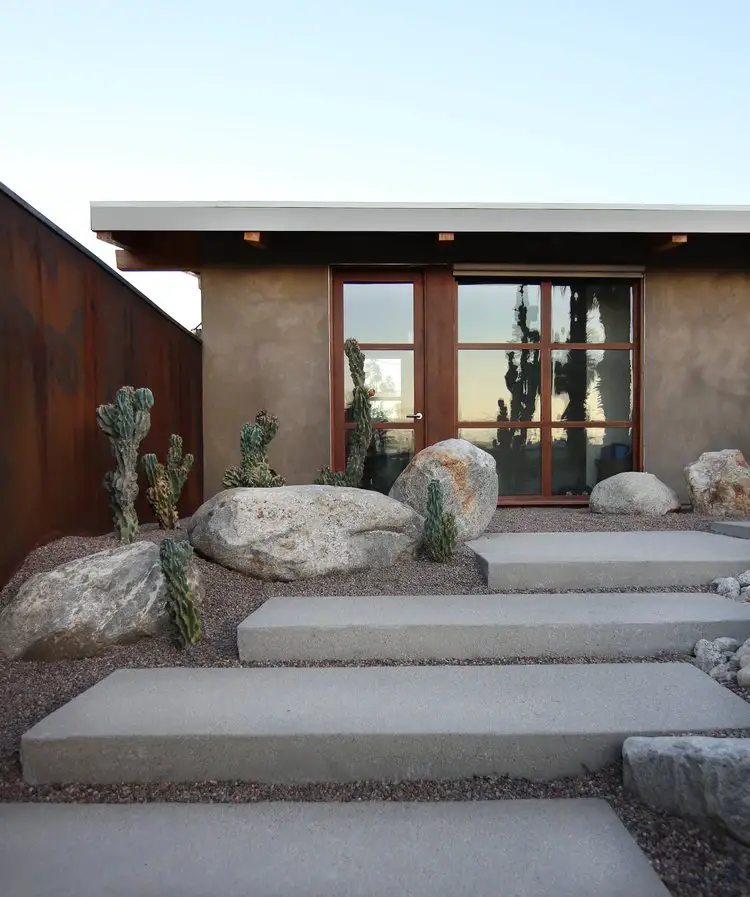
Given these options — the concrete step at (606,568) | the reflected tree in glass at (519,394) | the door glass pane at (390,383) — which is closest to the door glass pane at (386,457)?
the door glass pane at (390,383)

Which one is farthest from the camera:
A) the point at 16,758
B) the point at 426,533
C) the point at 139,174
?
the point at 139,174

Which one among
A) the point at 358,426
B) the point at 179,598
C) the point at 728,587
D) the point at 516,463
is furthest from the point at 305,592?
the point at 516,463

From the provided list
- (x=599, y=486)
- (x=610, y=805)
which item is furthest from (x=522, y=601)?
(x=599, y=486)

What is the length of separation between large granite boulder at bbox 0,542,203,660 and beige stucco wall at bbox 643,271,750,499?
577cm

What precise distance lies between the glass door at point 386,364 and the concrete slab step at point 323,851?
16.5ft

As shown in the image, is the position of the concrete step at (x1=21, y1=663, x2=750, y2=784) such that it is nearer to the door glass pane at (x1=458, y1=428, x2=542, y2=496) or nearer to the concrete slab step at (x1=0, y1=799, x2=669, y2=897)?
the concrete slab step at (x1=0, y1=799, x2=669, y2=897)

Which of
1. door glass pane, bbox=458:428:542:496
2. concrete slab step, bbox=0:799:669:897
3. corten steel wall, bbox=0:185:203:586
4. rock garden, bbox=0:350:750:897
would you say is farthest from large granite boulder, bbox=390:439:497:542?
concrete slab step, bbox=0:799:669:897

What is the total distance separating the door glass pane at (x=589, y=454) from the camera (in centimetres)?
696

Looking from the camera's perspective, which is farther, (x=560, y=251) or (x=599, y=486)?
(x=560, y=251)

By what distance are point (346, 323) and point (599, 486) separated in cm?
335

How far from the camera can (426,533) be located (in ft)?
13.6

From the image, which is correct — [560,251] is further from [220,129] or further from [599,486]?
[220,129]

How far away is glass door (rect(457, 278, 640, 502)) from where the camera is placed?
272 inches

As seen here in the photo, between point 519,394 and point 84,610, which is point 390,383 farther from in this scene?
point 84,610
